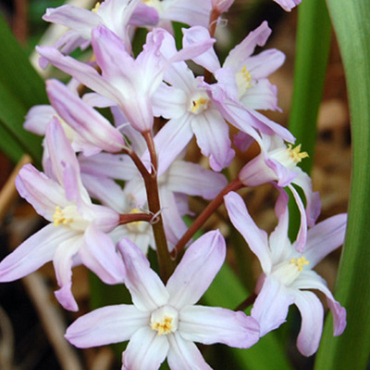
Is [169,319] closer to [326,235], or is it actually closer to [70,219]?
[70,219]

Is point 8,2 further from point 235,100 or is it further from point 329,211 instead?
point 235,100

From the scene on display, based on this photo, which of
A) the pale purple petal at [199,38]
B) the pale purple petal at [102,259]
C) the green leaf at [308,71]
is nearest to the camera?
the pale purple petal at [102,259]

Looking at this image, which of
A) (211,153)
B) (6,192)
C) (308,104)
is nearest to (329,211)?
(308,104)

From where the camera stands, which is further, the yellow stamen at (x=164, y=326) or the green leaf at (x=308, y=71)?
the green leaf at (x=308, y=71)

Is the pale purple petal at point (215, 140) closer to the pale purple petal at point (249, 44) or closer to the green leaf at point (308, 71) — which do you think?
the pale purple petal at point (249, 44)

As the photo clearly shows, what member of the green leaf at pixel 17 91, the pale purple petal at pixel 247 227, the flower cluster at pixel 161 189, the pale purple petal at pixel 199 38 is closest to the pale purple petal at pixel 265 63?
the flower cluster at pixel 161 189

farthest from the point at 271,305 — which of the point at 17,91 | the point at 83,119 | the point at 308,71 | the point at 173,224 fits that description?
the point at 17,91

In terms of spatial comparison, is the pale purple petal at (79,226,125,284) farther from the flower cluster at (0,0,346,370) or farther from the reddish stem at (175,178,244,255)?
the reddish stem at (175,178,244,255)
